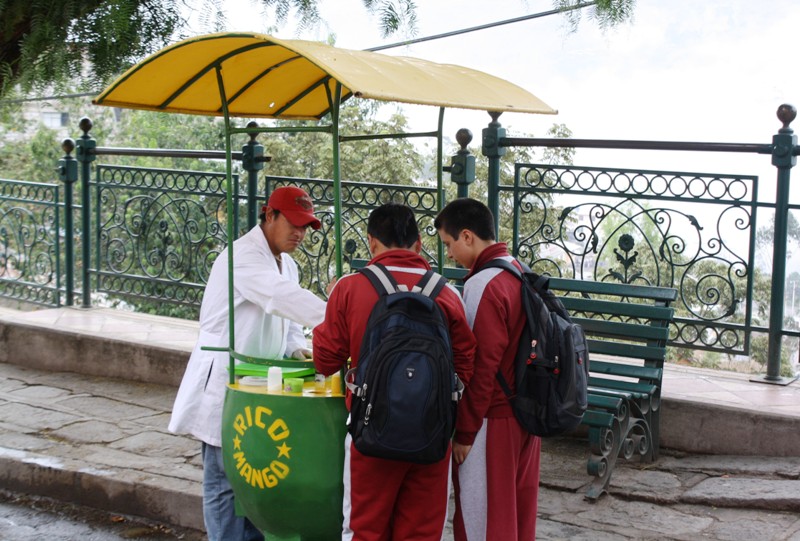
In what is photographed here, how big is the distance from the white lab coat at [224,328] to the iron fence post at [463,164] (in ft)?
8.99

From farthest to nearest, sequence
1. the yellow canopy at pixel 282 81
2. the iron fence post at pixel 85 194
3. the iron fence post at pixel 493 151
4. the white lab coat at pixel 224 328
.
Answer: the iron fence post at pixel 85 194 → the iron fence post at pixel 493 151 → the white lab coat at pixel 224 328 → the yellow canopy at pixel 282 81

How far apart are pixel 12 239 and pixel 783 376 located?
741cm

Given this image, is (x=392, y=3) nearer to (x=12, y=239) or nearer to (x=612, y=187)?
(x=612, y=187)

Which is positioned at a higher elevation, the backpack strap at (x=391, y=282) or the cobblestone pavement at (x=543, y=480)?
the backpack strap at (x=391, y=282)

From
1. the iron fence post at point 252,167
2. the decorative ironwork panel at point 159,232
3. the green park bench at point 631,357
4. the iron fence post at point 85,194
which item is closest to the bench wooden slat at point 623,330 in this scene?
the green park bench at point 631,357

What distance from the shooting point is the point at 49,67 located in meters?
3.99

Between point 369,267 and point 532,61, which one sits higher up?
point 532,61

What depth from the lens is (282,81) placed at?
4594 millimetres

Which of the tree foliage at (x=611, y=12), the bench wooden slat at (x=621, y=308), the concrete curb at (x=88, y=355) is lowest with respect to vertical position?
the concrete curb at (x=88, y=355)

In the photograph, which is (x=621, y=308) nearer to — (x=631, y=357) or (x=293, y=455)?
(x=631, y=357)

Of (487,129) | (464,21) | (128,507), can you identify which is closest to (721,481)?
(487,129)

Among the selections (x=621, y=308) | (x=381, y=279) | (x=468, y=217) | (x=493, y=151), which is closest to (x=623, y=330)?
(x=621, y=308)

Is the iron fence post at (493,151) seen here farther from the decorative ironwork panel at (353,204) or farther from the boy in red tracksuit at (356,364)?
the boy in red tracksuit at (356,364)

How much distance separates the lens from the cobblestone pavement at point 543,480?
Answer: 4812 mm
